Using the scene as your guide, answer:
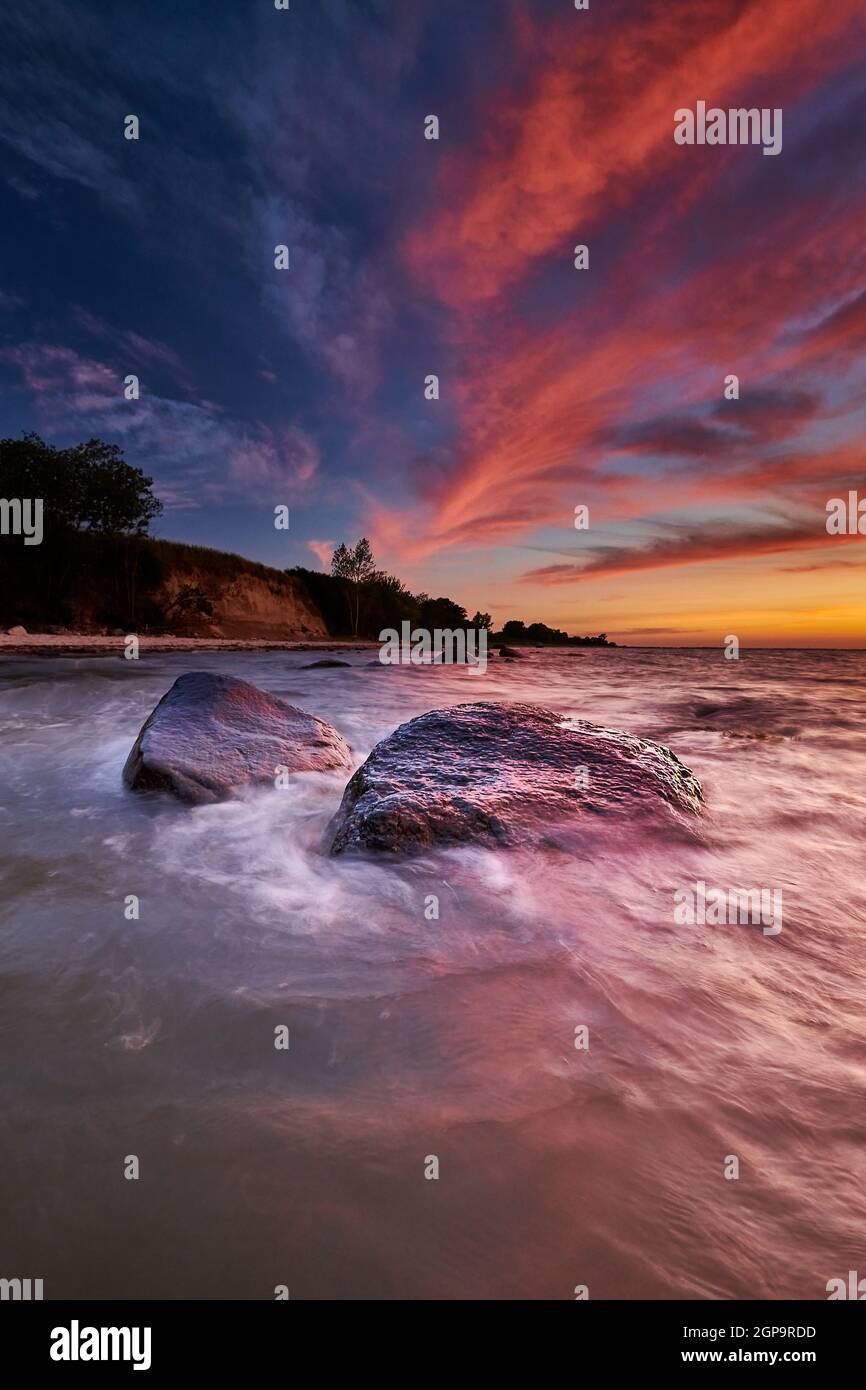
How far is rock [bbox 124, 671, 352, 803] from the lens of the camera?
200 inches

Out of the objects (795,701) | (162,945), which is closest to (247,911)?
(162,945)

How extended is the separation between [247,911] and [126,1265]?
1853mm

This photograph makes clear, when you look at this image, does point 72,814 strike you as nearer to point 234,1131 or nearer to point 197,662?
point 234,1131

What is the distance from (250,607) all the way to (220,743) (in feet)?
138

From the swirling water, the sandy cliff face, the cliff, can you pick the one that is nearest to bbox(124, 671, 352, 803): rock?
the swirling water

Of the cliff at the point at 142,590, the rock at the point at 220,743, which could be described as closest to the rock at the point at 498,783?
the rock at the point at 220,743

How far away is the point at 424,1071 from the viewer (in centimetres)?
197

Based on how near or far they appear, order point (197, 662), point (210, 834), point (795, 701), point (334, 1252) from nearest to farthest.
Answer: point (334, 1252) < point (210, 834) < point (795, 701) < point (197, 662)

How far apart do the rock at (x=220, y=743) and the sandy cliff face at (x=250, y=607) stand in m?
35.0

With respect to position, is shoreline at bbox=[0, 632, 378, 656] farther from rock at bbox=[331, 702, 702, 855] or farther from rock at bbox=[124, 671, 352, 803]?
rock at bbox=[331, 702, 702, 855]

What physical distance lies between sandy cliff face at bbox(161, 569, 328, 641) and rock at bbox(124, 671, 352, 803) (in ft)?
115

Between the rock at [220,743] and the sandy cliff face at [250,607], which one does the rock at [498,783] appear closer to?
the rock at [220,743]

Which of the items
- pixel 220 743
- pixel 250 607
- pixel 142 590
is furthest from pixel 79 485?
pixel 220 743

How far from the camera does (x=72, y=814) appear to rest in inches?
187
